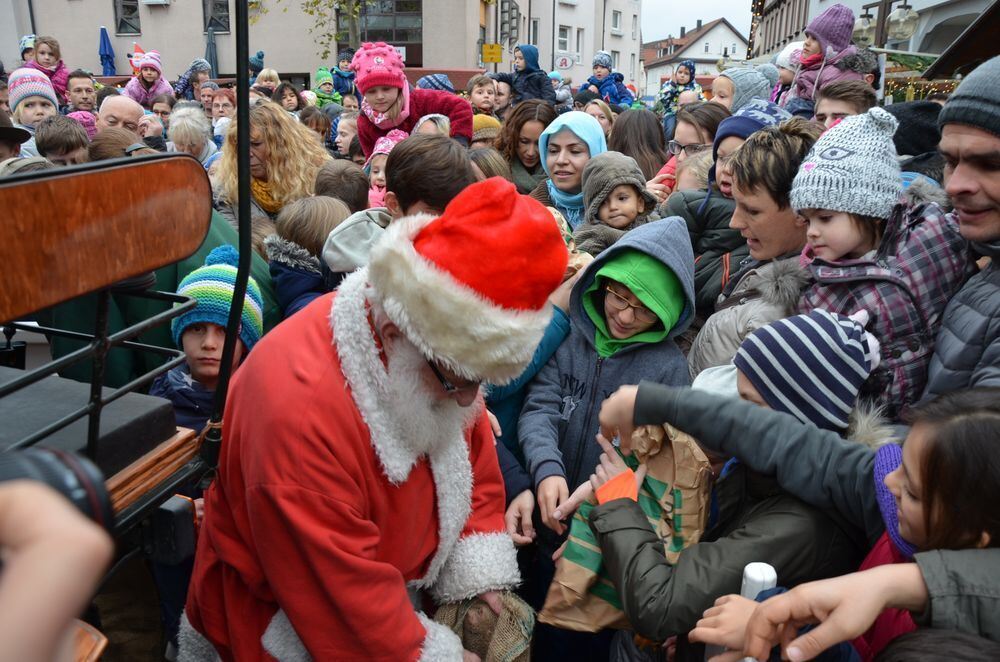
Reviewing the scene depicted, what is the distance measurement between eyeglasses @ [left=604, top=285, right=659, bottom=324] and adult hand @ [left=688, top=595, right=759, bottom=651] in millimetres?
1161

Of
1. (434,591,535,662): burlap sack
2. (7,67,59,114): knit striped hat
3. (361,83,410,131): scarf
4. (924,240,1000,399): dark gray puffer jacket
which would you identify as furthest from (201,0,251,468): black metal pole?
(7,67,59,114): knit striped hat

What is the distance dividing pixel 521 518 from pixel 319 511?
37.3 inches

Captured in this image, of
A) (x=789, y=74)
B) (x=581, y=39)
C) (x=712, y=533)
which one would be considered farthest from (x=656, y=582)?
(x=581, y=39)

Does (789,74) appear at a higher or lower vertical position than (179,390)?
higher

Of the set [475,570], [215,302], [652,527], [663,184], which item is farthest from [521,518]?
[663,184]

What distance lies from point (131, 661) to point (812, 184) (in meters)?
3.12

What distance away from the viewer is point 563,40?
44312 millimetres

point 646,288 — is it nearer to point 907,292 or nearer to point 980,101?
point 907,292

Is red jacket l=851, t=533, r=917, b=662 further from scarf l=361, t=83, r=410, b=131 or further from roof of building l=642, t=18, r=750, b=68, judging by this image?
roof of building l=642, t=18, r=750, b=68

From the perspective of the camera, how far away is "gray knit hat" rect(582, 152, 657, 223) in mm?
3262

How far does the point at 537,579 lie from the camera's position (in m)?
2.45

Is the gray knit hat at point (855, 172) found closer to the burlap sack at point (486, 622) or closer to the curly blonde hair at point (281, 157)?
the burlap sack at point (486, 622)

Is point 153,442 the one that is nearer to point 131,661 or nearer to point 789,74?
point 131,661

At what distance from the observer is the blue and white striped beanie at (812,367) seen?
5.36 feet
